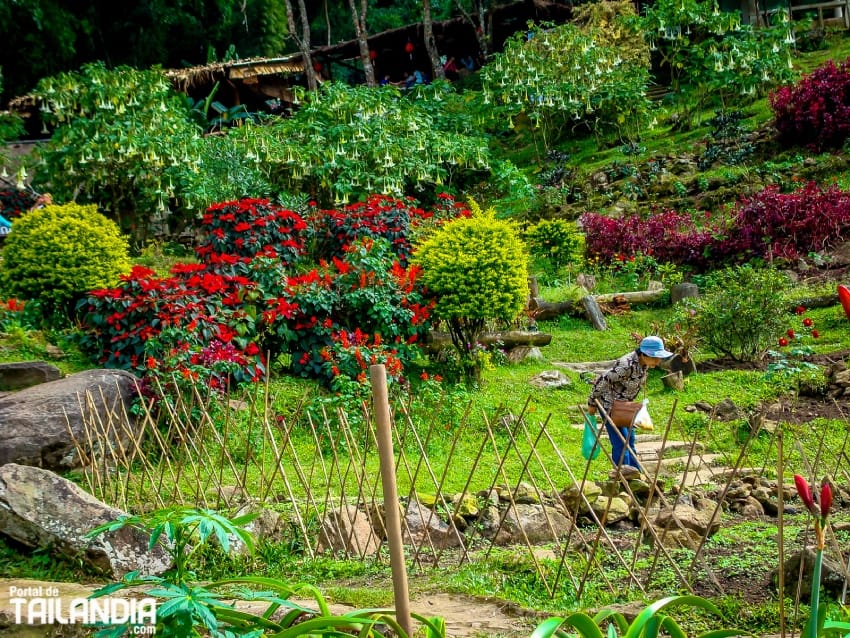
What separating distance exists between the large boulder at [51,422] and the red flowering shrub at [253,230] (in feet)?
11.4

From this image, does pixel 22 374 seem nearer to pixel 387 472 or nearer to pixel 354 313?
pixel 354 313

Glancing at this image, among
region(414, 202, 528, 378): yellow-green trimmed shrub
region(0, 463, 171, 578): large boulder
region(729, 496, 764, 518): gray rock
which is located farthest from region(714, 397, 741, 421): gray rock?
region(0, 463, 171, 578): large boulder

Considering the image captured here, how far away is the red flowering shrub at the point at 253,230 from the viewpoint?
36.1 ft

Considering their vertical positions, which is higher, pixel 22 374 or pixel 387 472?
pixel 387 472

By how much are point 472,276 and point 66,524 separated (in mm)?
5130

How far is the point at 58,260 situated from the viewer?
1010 cm

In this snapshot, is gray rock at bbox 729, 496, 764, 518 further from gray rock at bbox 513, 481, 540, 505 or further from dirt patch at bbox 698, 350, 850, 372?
dirt patch at bbox 698, 350, 850, 372

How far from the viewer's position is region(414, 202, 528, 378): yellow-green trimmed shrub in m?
9.58

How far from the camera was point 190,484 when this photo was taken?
6.39m

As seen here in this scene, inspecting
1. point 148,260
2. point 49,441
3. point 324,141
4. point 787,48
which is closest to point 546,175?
point 324,141

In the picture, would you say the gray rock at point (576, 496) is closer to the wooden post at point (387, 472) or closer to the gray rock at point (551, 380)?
the wooden post at point (387, 472)

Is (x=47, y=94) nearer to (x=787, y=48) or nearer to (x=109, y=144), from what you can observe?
(x=109, y=144)

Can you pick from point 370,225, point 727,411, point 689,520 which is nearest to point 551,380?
point 727,411

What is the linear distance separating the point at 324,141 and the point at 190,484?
933 centimetres
